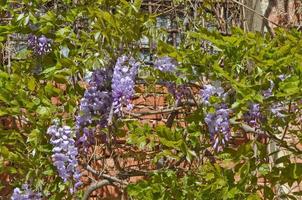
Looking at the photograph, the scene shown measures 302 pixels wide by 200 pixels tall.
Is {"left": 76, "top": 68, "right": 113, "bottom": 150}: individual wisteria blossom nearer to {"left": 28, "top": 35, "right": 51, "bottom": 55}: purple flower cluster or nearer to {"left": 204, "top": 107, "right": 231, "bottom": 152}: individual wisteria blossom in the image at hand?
{"left": 28, "top": 35, "right": 51, "bottom": 55}: purple flower cluster

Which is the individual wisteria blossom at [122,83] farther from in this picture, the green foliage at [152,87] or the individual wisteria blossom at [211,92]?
the individual wisteria blossom at [211,92]

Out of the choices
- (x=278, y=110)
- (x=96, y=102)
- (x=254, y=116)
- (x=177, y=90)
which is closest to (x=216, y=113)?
(x=254, y=116)

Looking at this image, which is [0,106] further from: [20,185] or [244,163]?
[244,163]

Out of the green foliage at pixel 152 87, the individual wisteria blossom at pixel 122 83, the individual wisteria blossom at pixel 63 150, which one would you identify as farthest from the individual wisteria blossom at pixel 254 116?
the individual wisteria blossom at pixel 63 150

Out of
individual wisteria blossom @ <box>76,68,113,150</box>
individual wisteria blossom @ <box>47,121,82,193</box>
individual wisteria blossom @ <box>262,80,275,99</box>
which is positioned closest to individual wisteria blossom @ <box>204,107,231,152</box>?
individual wisteria blossom @ <box>262,80,275,99</box>

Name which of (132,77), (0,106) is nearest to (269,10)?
(132,77)

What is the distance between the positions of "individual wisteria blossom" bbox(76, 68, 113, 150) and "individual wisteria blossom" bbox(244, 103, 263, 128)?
55cm

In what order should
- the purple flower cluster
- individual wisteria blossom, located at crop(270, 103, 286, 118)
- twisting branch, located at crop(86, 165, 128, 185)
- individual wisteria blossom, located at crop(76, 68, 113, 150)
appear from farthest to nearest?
twisting branch, located at crop(86, 165, 128, 185), the purple flower cluster, individual wisteria blossom, located at crop(76, 68, 113, 150), individual wisteria blossom, located at crop(270, 103, 286, 118)

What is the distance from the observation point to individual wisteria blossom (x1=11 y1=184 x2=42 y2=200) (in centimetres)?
286

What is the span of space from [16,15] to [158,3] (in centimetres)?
155

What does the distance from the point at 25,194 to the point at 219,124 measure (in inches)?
35.1

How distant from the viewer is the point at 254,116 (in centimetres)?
260

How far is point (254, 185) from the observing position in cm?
266

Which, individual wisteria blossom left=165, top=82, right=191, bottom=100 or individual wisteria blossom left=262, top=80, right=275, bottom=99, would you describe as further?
individual wisteria blossom left=165, top=82, right=191, bottom=100
